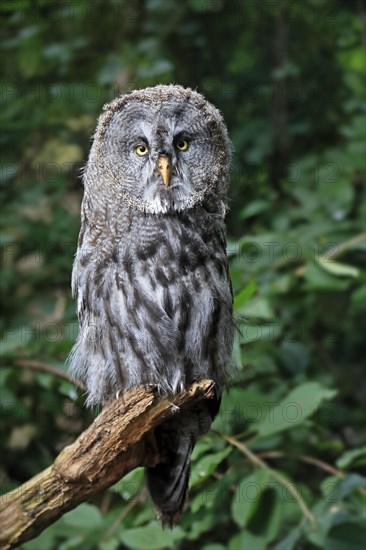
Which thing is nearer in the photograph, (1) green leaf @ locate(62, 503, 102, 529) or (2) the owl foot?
(2) the owl foot

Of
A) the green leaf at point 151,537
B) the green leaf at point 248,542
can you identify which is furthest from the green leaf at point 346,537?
the green leaf at point 151,537

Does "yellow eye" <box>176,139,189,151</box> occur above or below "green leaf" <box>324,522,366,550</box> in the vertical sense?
above

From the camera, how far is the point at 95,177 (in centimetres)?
246

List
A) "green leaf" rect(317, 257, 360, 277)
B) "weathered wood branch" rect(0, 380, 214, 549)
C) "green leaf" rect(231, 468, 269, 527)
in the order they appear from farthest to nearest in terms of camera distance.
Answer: "green leaf" rect(317, 257, 360, 277) < "green leaf" rect(231, 468, 269, 527) < "weathered wood branch" rect(0, 380, 214, 549)

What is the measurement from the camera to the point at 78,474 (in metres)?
2.10

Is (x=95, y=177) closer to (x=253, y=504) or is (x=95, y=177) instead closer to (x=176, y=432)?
(x=176, y=432)

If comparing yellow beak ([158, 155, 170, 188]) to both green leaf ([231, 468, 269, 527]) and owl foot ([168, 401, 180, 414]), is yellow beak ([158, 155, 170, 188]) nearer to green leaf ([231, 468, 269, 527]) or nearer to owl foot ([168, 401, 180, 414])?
owl foot ([168, 401, 180, 414])

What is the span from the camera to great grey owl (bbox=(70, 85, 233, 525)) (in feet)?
7.73

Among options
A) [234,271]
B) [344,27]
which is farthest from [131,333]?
[344,27]

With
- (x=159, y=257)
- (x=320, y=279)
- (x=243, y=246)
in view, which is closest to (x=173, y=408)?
(x=159, y=257)

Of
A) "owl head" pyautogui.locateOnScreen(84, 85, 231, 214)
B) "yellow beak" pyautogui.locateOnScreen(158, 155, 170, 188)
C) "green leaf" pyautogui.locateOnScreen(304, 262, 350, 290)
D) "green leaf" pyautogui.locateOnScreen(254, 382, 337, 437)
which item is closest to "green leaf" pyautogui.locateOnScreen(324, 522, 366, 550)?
"green leaf" pyautogui.locateOnScreen(254, 382, 337, 437)

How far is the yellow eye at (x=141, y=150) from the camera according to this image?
7.92 ft

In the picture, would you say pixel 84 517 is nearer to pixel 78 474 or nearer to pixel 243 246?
pixel 78 474

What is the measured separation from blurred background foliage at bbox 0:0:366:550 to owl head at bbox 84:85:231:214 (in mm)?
349
